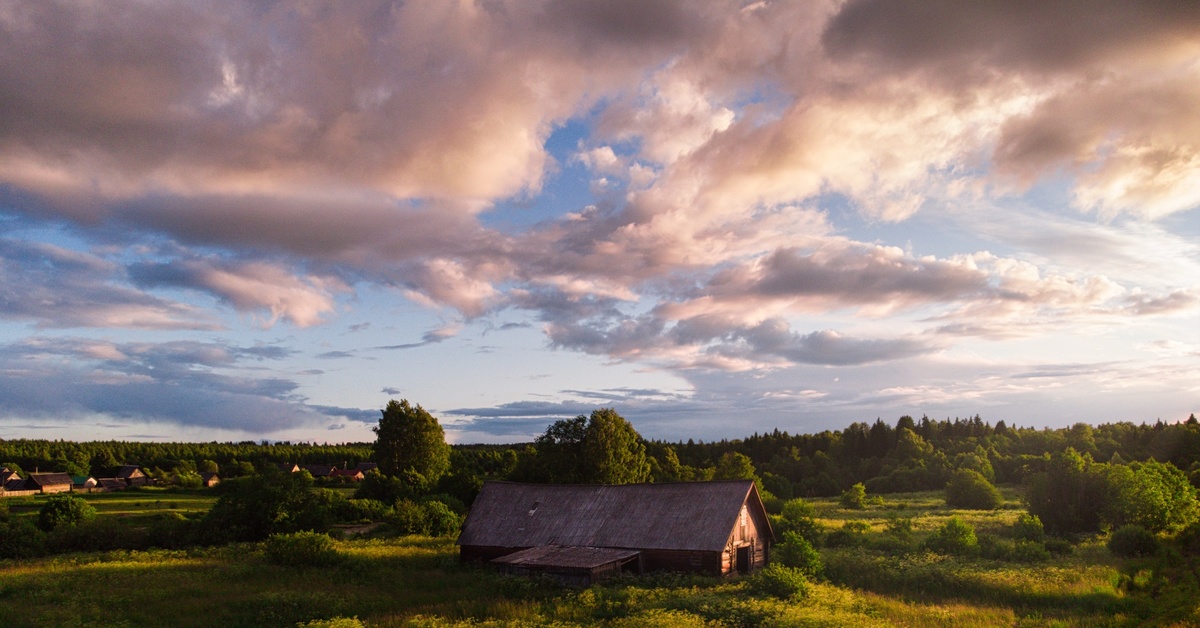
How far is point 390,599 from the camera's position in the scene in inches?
1131

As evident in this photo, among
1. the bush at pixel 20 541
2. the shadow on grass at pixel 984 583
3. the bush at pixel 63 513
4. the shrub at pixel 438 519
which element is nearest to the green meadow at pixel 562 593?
the shadow on grass at pixel 984 583

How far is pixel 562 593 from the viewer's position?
29078mm

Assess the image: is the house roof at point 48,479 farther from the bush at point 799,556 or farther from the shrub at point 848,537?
the bush at point 799,556

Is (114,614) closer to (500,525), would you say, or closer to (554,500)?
(500,525)

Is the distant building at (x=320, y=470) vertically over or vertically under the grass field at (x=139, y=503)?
under

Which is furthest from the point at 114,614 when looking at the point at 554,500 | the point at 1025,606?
the point at 1025,606

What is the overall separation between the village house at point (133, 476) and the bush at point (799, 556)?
389ft

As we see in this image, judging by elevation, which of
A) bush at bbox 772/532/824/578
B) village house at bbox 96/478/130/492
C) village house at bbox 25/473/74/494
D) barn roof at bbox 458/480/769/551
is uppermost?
barn roof at bbox 458/480/769/551

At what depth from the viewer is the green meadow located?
77.5 feet

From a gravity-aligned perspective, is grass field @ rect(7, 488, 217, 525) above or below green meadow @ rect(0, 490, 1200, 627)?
below

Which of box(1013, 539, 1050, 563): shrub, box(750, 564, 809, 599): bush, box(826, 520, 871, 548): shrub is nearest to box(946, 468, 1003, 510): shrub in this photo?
box(826, 520, 871, 548): shrub

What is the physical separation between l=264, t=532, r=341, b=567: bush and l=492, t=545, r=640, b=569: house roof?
996cm

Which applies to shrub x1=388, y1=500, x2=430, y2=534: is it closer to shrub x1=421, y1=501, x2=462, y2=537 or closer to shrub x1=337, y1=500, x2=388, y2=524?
shrub x1=421, y1=501, x2=462, y2=537

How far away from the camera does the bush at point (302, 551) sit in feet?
121
